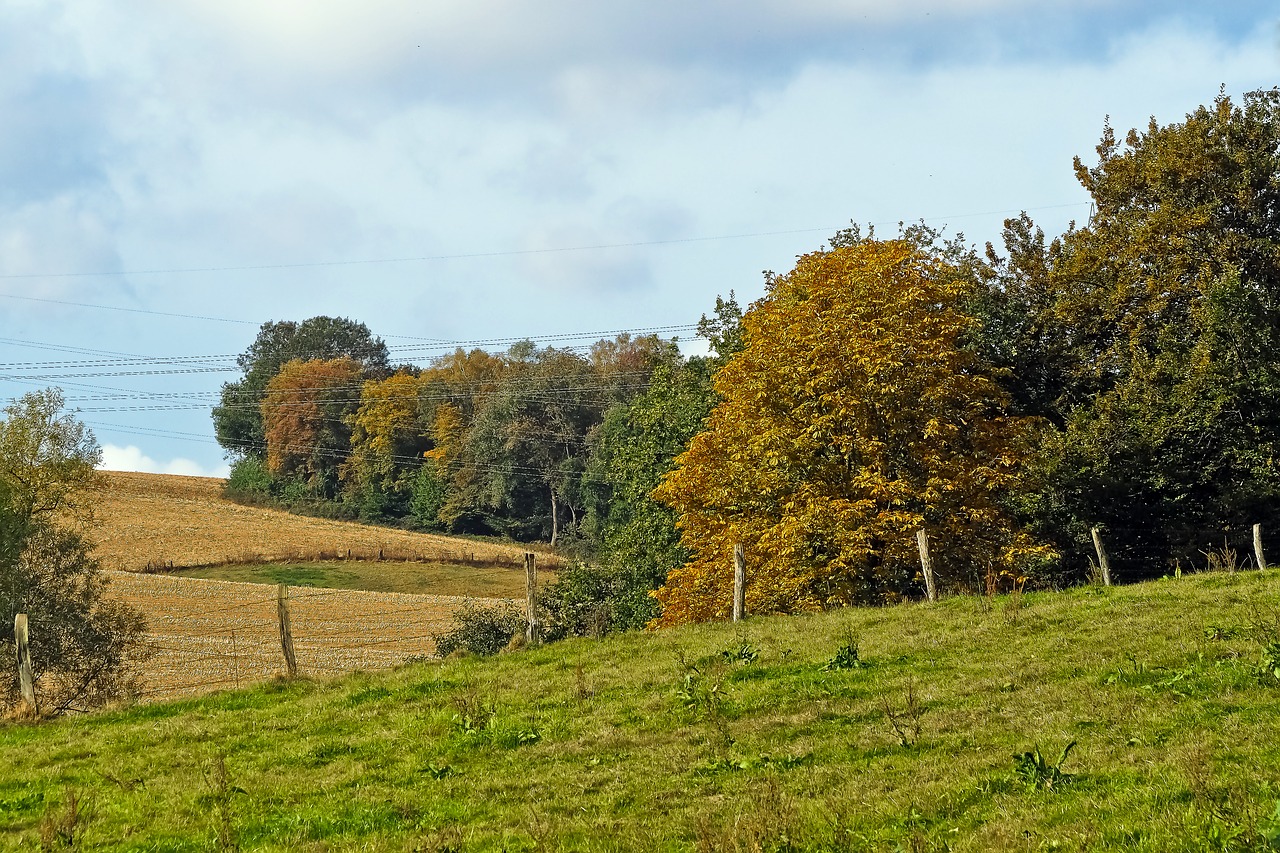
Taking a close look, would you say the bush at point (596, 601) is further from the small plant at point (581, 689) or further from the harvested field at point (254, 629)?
the small plant at point (581, 689)

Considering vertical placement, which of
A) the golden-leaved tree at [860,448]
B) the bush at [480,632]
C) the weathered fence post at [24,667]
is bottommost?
the bush at [480,632]

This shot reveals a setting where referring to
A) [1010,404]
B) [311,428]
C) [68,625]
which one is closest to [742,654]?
[1010,404]

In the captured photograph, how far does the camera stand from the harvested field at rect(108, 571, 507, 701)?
48.7 m

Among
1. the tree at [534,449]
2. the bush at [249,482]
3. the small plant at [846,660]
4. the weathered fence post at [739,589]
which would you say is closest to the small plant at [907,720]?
the small plant at [846,660]

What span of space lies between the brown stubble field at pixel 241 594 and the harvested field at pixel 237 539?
0.42 feet

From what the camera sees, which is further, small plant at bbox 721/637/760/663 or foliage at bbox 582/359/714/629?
foliage at bbox 582/359/714/629

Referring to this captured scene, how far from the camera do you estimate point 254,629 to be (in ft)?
205

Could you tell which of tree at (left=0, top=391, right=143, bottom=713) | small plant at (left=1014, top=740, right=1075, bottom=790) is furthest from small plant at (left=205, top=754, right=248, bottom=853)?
tree at (left=0, top=391, right=143, bottom=713)

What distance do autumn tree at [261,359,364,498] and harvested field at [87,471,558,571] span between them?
12.7 metres

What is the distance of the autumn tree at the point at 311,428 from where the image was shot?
131500 mm

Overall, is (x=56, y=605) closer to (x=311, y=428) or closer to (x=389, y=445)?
(x=389, y=445)

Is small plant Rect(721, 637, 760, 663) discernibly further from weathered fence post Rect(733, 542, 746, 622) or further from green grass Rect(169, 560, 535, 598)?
green grass Rect(169, 560, 535, 598)

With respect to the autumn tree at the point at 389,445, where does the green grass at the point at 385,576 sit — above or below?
below

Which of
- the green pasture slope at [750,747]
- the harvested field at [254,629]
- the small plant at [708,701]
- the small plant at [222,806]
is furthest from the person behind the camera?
the harvested field at [254,629]
